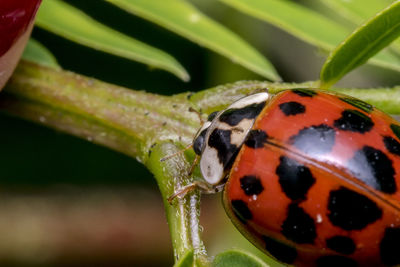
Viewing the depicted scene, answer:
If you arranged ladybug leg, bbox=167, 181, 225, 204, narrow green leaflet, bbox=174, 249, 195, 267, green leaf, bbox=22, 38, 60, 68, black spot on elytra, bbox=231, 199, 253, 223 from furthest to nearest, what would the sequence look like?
green leaf, bbox=22, 38, 60, 68 < black spot on elytra, bbox=231, 199, 253, 223 < ladybug leg, bbox=167, 181, 225, 204 < narrow green leaflet, bbox=174, 249, 195, 267

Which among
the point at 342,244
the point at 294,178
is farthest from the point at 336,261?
the point at 294,178

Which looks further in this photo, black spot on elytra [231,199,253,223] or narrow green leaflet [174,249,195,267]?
black spot on elytra [231,199,253,223]

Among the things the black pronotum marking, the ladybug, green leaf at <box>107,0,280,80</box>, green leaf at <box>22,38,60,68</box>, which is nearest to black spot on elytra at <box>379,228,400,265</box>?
the ladybug

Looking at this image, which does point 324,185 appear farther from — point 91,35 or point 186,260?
point 91,35

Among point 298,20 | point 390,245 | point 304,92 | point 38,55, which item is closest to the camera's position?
point 390,245

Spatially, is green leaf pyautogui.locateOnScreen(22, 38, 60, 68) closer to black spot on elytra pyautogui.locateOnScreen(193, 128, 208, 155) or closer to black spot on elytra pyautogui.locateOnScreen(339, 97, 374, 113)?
black spot on elytra pyautogui.locateOnScreen(193, 128, 208, 155)

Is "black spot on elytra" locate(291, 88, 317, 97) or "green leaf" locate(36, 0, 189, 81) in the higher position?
"black spot on elytra" locate(291, 88, 317, 97)

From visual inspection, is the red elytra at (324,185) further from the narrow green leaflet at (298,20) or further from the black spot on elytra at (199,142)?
the narrow green leaflet at (298,20)

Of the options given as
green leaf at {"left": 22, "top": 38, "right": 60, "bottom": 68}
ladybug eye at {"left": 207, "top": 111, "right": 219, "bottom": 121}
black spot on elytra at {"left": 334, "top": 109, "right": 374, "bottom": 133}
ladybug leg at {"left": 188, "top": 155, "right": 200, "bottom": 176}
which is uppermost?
black spot on elytra at {"left": 334, "top": 109, "right": 374, "bottom": 133}
